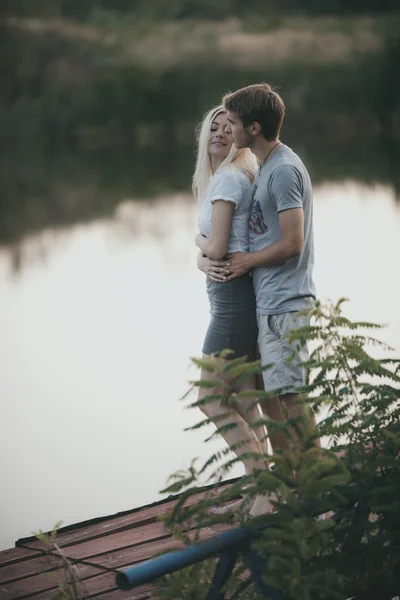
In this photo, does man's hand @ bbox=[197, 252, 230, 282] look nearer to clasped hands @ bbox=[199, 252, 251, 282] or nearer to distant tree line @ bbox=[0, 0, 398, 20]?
clasped hands @ bbox=[199, 252, 251, 282]

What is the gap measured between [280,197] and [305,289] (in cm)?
34

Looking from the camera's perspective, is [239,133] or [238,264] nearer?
[239,133]

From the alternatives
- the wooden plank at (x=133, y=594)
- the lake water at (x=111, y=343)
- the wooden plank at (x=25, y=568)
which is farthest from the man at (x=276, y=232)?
the lake water at (x=111, y=343)

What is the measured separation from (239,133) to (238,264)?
444 millimetres

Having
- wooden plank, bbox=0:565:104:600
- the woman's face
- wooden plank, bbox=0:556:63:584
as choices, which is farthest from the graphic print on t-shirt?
wooden plank, bbox=0:556:63:584

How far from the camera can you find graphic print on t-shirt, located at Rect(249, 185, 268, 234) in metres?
3.95

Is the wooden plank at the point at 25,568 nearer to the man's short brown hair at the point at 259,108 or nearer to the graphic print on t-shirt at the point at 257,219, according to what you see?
the graphic print on t-shirt at the point at 257,219

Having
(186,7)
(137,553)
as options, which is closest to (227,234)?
(137,553)

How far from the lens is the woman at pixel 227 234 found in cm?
403

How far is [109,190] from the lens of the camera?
3331cm

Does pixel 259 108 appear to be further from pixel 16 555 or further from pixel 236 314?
pixel 16 555

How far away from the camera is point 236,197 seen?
4008mm

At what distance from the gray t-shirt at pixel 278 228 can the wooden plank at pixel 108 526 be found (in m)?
0.95

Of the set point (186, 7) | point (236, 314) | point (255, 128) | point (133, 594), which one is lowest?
point (133, 594)
